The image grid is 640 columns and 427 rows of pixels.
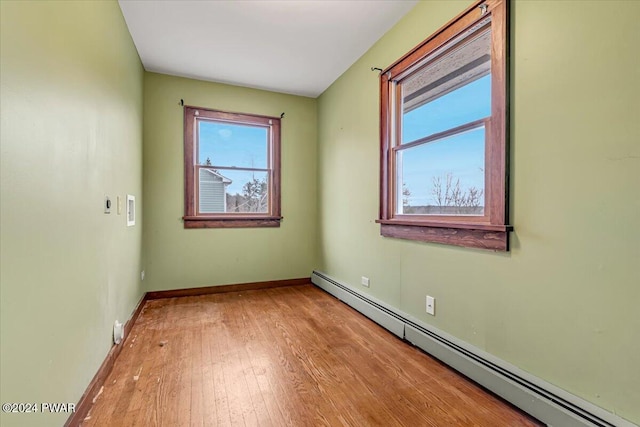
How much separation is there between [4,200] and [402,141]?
2.47 metres

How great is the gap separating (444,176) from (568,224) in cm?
89

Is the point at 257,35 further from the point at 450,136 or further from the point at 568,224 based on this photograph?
the point at 568,224

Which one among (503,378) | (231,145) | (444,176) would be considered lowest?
(503,378)

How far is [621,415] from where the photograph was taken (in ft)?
4.04

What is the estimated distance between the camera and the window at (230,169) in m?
3.72

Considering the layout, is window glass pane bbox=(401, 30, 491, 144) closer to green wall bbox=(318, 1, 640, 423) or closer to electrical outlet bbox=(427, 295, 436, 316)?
green wall bbox=(318, 1, 640, 423)

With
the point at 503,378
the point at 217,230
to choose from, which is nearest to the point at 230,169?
the point at 217,230

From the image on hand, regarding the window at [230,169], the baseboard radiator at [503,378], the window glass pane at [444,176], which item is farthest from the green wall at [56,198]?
the window glass pane at [444,176]

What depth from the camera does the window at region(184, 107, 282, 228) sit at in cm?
372

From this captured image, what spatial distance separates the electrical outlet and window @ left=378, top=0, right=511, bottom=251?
1.42 feet

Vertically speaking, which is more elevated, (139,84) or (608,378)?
(139,84)

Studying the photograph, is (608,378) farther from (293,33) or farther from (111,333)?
(293,33)

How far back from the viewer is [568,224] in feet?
4.66

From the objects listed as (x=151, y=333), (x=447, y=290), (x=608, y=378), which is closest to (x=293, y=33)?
(x=447, y=290)
